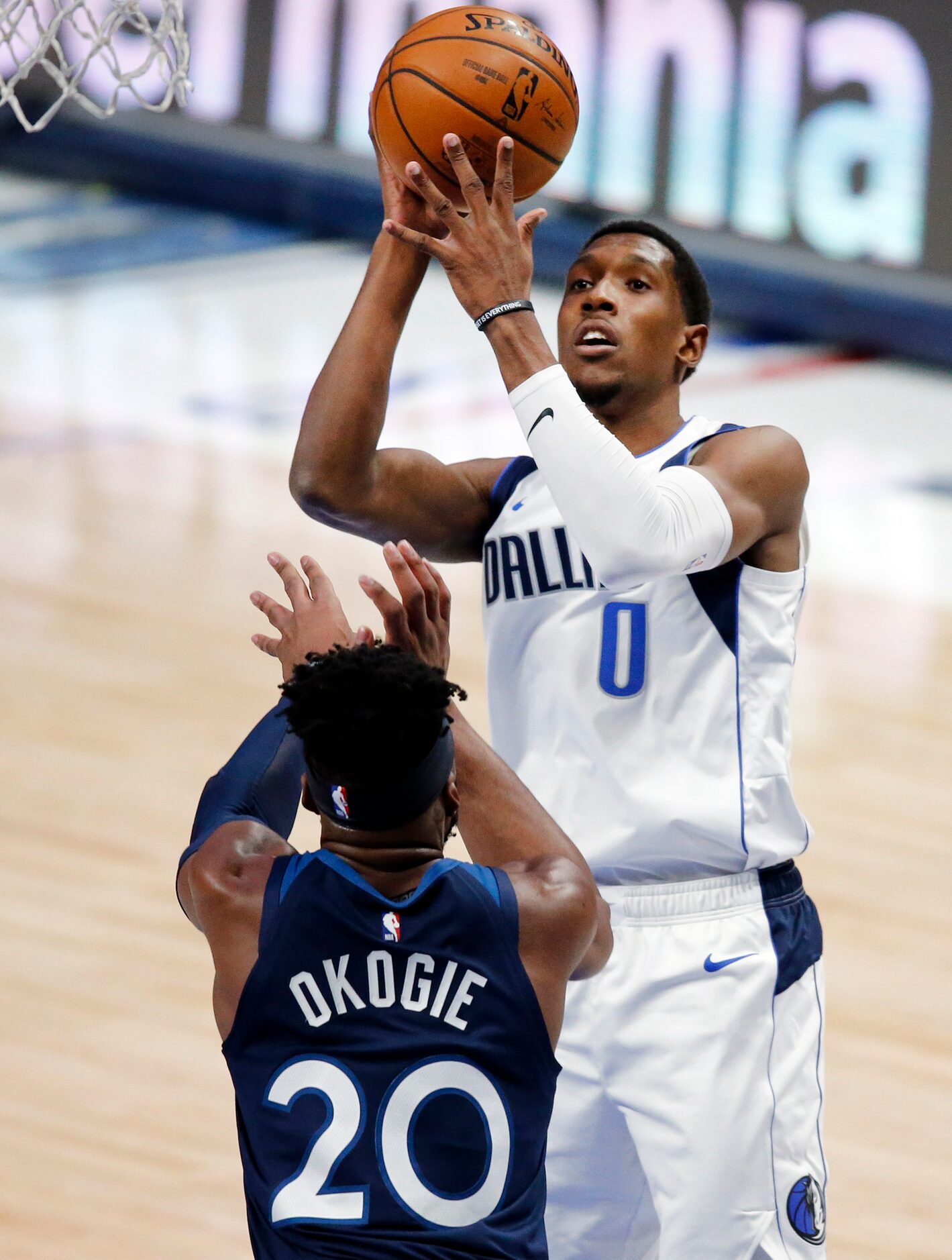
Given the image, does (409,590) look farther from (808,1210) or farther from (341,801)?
(808,1210)

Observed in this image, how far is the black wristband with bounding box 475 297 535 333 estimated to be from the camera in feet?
9.57

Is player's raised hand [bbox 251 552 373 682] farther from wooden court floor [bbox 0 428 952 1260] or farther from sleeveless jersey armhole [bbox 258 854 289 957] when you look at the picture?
wooden court floor [bbox 0 428 952 1260]

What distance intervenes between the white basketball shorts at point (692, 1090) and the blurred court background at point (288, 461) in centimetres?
122

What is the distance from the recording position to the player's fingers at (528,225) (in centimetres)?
298

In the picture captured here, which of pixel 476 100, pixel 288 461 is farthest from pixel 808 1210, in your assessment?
pixel 288 461

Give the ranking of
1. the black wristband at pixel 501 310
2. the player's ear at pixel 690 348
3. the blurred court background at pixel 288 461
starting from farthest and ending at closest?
the blurred court background at pixel 288 461, the player's ear at pixel 690 348, the black wristband at pixel 501 310

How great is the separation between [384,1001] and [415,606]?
603 mm

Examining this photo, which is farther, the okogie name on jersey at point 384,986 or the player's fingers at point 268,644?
the player's fingers at point 268,644

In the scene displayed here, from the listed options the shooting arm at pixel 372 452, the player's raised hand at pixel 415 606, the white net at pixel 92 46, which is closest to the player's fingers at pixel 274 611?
the player's raised hand at pixel 415 606

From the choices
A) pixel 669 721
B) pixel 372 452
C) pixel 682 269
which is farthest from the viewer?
pixel 682 269

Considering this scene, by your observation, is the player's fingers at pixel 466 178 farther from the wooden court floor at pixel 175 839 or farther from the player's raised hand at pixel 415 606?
the wooden court floor at pixel 175 839

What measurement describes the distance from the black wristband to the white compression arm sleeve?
11cm

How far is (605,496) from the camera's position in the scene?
9.27 ft

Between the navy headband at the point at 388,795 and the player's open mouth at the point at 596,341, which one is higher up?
the player's open mouth at the point at 596,341
